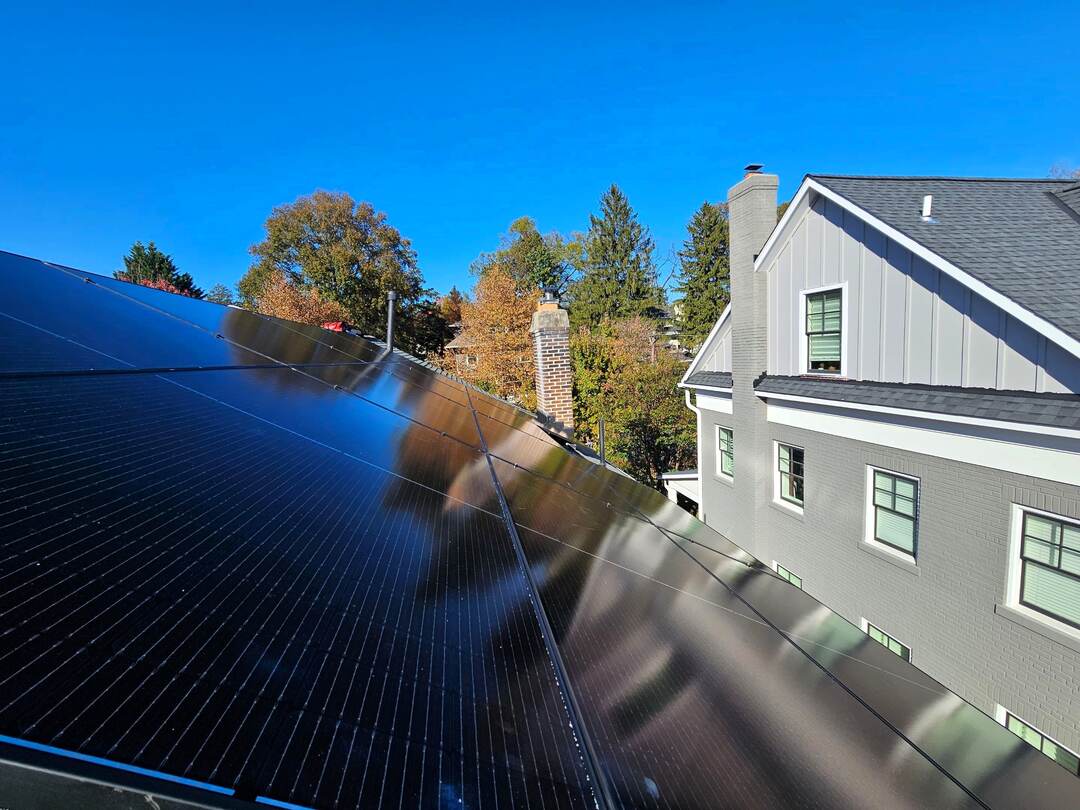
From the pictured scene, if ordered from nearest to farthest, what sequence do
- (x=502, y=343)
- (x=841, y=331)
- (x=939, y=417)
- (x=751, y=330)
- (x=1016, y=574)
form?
(x=1016, y=574) → (x=939, y=417) → (x=841, y=331) → (x=751, y=330) → (x=502, y=343)

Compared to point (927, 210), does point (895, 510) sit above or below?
below

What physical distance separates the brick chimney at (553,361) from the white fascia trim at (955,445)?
4239 mm

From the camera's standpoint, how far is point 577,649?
178cm

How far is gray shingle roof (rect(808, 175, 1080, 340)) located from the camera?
18.0ft

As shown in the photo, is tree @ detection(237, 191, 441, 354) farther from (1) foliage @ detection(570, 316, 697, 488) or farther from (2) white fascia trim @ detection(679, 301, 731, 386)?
(2) white fascia trim @ detection(679, 301, 731, 386)

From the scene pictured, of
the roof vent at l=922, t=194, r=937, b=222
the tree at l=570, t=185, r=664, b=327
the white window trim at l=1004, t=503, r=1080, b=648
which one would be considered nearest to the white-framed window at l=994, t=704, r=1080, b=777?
the white window trim at l=1004, t=503, r=1080, b=648

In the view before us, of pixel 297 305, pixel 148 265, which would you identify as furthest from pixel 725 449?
pixel 148 265

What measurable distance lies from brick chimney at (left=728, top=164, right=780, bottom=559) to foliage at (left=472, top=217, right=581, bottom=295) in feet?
132

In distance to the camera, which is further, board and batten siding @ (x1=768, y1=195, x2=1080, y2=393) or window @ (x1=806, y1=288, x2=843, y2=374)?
window @ (x1=806, y1=288, x2=843, y2=374)

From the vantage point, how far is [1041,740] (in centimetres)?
529

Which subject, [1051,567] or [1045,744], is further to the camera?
[1045,744]

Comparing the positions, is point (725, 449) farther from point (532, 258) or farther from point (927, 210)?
point (532, 258)

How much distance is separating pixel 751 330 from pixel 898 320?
323 cm

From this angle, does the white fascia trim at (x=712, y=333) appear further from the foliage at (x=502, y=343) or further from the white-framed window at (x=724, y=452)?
the foliage at (x=502, y=343)
